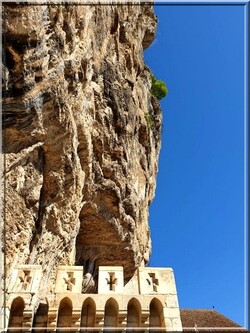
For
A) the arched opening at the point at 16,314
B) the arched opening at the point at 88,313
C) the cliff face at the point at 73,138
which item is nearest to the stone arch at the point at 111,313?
the arched opening at the point at 88,313

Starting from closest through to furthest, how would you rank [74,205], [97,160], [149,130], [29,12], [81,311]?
[81,311] → [29,12] → [74,205] → [97,160] → [149,130]

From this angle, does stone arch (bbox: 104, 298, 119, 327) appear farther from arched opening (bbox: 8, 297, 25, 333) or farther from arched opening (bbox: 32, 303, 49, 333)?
arched opening (bbox: 8, 297, 25, 333)

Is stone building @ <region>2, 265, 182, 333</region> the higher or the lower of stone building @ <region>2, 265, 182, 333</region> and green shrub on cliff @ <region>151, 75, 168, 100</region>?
the lower

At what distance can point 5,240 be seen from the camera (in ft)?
19.1

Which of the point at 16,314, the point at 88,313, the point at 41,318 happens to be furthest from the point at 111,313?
the point at 16,314

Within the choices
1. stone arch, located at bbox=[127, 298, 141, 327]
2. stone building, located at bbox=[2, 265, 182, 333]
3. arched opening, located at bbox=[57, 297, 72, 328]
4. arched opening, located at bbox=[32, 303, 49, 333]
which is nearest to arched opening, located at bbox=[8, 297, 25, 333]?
stone building, located at bbox=[2, 265, 182, 333]

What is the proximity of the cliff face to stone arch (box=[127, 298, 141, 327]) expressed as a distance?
90.4 inches

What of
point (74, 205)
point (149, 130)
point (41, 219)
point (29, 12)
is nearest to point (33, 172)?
point (41, 219)

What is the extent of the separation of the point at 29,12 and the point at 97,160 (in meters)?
4.98

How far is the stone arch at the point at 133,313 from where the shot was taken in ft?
17.4

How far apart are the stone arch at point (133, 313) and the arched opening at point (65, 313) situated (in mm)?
984

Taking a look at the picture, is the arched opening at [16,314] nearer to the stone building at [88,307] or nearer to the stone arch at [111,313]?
the stone building at [88,307]

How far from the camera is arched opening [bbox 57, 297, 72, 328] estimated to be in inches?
203

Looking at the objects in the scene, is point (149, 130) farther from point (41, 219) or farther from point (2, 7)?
point (2, 7)
